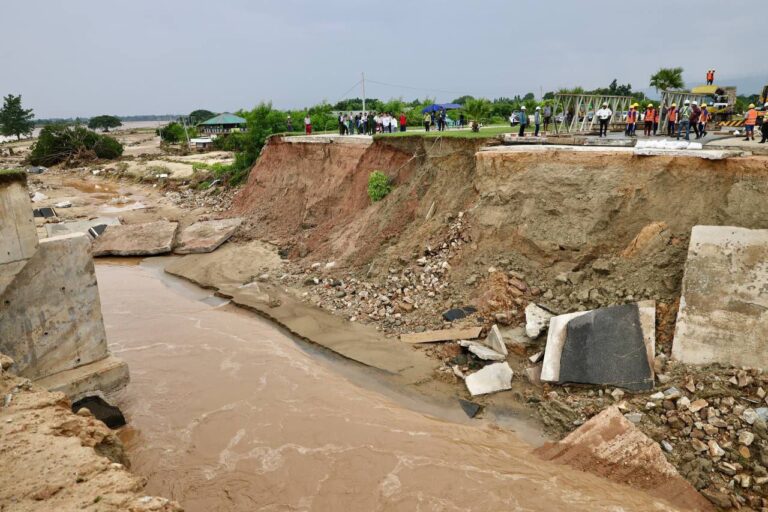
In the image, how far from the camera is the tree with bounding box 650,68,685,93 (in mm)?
35344

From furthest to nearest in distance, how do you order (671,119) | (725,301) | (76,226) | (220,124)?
(220,124) → (76,226) → (671,119) → (725,301)

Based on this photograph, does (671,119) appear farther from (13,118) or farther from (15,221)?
(13,118)

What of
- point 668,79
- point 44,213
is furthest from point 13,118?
→ point 668,79

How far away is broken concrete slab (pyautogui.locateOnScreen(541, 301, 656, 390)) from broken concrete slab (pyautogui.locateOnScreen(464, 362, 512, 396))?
0.65m

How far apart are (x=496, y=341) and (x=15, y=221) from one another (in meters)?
8.01

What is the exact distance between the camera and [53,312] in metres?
7.70

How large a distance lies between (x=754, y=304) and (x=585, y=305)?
263cm

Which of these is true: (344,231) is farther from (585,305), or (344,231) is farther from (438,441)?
(438,441)

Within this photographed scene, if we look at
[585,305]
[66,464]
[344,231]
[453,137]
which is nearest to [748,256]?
[585,305]

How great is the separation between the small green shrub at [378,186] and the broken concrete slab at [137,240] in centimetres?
846

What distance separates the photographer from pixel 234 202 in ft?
76.6

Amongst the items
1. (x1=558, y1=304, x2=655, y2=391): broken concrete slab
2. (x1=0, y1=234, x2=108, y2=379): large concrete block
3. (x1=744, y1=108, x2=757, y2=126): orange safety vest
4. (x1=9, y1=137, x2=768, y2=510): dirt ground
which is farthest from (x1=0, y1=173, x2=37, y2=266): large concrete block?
(x1=744, y1=108, x2=757, y2=126): orange safety vest

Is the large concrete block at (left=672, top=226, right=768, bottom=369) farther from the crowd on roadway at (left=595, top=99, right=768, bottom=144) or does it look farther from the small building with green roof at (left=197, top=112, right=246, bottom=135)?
the small building with green roof at (left=197, top=112, right=246, bottom=135)

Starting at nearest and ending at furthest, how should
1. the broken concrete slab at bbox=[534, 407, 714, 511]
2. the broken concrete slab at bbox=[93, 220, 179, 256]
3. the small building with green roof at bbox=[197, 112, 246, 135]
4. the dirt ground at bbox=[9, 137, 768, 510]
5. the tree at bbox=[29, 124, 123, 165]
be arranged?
the broken concrete slab at bbox=[534, 407, 714, 511] < the dirt ground at bbox=[9, 137, 768, 510] < the broken concrete slab at bbox=[93, 220, 179, 256] < the tree at bbox=[29, 124, 123, 165] < the small building with green roof at bbox=[197, 112, 246, 135]
